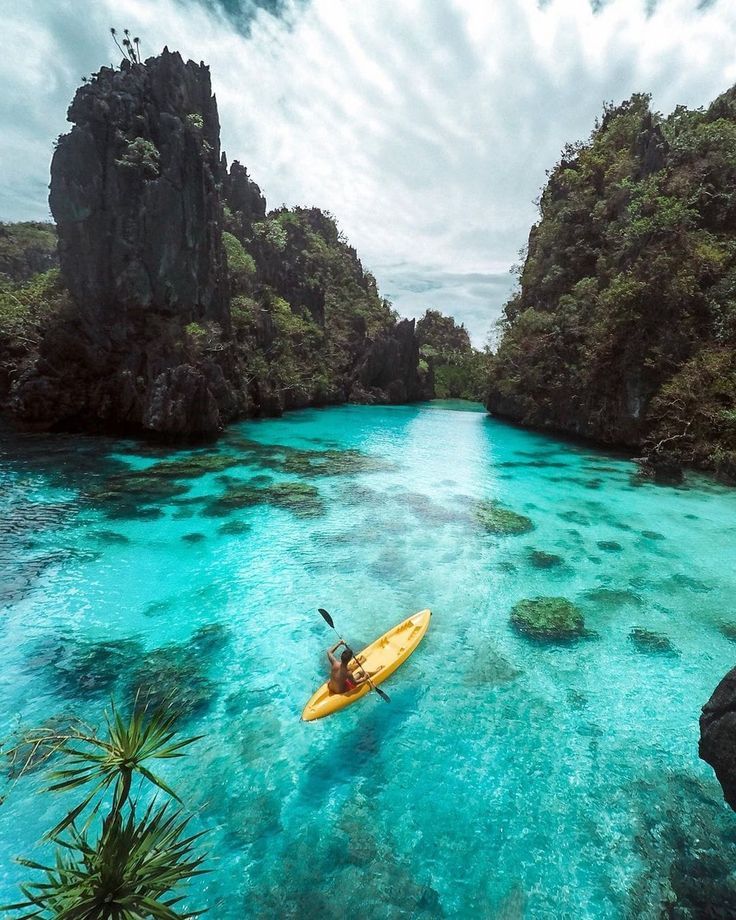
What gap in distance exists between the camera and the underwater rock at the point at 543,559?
12.6 meters

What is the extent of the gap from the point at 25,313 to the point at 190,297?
32.4 ft

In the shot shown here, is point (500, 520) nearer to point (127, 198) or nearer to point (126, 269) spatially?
point (126, 269)

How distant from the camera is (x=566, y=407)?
31.9 metres

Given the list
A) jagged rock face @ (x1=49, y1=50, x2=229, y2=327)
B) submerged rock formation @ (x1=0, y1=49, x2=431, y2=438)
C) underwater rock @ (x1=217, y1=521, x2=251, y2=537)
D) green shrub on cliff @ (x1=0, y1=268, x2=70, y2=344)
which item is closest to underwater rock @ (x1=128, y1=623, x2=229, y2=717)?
underwater rock @ (x1=217, y1=521, x2=251, y2=537)

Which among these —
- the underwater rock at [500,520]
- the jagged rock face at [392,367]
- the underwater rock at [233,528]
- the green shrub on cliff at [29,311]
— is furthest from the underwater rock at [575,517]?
the jagged rock face at [392,367]

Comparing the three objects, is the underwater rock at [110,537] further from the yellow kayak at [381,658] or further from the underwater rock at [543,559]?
the underwater rock at [543,559]

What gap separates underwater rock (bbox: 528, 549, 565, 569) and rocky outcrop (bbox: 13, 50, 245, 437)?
62.6 feet

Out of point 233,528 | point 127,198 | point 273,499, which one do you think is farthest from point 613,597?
point 127,198

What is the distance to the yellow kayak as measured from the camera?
6.98 m

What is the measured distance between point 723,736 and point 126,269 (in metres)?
30.7

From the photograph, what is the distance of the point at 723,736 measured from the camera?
15.3 feet

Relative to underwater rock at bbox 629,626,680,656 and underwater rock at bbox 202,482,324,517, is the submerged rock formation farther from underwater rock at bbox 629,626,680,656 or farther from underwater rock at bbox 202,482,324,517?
underwater rock at bbox 629,626,680,656

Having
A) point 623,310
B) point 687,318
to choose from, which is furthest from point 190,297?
point 687,318

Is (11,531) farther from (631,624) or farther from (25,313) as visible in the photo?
(25,313)
